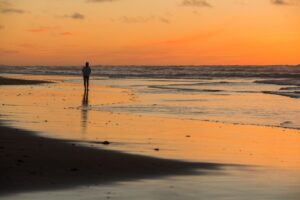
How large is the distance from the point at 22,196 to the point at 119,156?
3784 millimetres

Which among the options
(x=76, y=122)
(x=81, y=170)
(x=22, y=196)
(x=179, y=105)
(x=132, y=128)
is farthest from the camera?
(x=179, y=105)

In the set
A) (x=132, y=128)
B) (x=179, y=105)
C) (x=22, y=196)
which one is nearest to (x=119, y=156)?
(x=22, y=196)

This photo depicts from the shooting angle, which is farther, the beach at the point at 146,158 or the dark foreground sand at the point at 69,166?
the dark foreground sand at the point at 69,166

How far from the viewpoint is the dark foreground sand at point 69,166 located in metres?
8.88

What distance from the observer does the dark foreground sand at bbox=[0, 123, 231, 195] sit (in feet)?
29.1

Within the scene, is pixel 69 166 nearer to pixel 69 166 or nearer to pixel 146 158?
pixel 69 166

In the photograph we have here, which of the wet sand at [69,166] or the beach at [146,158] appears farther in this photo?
the wet sand at [69,166]

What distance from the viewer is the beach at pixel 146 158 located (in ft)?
27.6

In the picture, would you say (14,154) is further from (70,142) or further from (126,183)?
(126,183)

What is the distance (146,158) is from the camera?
11.3 m

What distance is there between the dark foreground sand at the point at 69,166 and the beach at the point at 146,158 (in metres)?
0.01

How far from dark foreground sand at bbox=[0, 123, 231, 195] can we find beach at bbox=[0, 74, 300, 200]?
1 cm

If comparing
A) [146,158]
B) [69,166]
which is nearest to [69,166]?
[69,166]

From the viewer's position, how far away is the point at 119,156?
11.5 m
